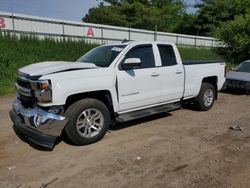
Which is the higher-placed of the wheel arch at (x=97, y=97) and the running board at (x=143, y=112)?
the wheel arch at (x=97, y=97)

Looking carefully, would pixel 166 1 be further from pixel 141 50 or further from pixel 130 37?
pixel 141 50

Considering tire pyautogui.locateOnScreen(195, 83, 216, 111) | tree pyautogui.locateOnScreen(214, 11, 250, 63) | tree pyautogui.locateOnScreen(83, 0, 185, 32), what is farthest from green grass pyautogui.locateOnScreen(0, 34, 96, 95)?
tree pyautogui.locateOnScreen(83, 0, 185, 32)

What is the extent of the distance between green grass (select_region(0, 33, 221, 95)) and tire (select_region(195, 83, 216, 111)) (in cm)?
706

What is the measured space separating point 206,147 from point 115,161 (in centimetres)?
173

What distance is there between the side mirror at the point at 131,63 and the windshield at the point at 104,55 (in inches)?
11.7

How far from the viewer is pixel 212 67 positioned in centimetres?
757

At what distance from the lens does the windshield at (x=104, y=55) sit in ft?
18.1

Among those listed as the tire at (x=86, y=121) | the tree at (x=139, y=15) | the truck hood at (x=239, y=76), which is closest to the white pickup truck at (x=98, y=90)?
the tire at (x=86, y=121)

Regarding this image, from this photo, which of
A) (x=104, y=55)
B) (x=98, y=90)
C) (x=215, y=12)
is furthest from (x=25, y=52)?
(x=215, y=12)

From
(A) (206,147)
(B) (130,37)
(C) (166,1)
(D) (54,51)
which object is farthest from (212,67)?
(C) (166,1)

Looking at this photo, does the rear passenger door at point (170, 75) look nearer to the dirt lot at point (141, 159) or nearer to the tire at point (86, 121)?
the dirt lot at point (141, 159)

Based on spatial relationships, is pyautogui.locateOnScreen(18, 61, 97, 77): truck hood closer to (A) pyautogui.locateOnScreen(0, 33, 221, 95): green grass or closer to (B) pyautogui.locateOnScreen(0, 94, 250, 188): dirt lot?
(B) pyautogui.locateOnScreen(0, 94, 250, 188): dirt lot

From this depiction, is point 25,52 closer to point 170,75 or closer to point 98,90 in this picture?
point 170,75

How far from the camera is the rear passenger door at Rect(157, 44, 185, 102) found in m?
6.20
